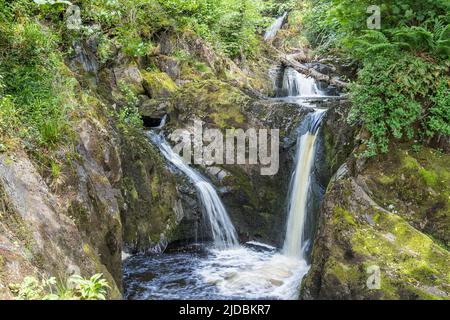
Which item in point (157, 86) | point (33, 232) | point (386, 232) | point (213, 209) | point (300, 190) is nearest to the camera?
point (33, 232)

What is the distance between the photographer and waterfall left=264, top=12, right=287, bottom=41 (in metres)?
22.3

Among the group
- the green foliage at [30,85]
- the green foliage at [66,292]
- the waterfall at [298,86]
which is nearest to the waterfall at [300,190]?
the green foliage at [30,85]

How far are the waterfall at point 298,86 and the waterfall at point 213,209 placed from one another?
7.61 metres

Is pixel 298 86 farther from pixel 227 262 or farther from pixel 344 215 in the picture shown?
pixel 344 215

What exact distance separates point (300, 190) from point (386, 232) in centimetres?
333

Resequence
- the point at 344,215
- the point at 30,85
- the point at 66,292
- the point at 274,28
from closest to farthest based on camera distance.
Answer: the point at 66,292, the point at 30,85, the point at 344,215, the point at 274,28

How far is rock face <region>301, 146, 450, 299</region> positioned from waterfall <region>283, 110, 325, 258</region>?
2.02 metres

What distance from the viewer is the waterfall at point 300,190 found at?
903cm

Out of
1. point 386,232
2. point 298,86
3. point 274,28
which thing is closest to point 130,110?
point 386,232

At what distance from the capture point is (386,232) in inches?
240

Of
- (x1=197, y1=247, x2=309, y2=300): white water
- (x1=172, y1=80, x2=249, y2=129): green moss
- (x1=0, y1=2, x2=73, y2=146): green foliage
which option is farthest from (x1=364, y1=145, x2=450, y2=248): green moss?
(x1=0, y1=2, x2=73, y2=146): green foliage

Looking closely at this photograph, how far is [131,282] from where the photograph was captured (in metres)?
7.39
